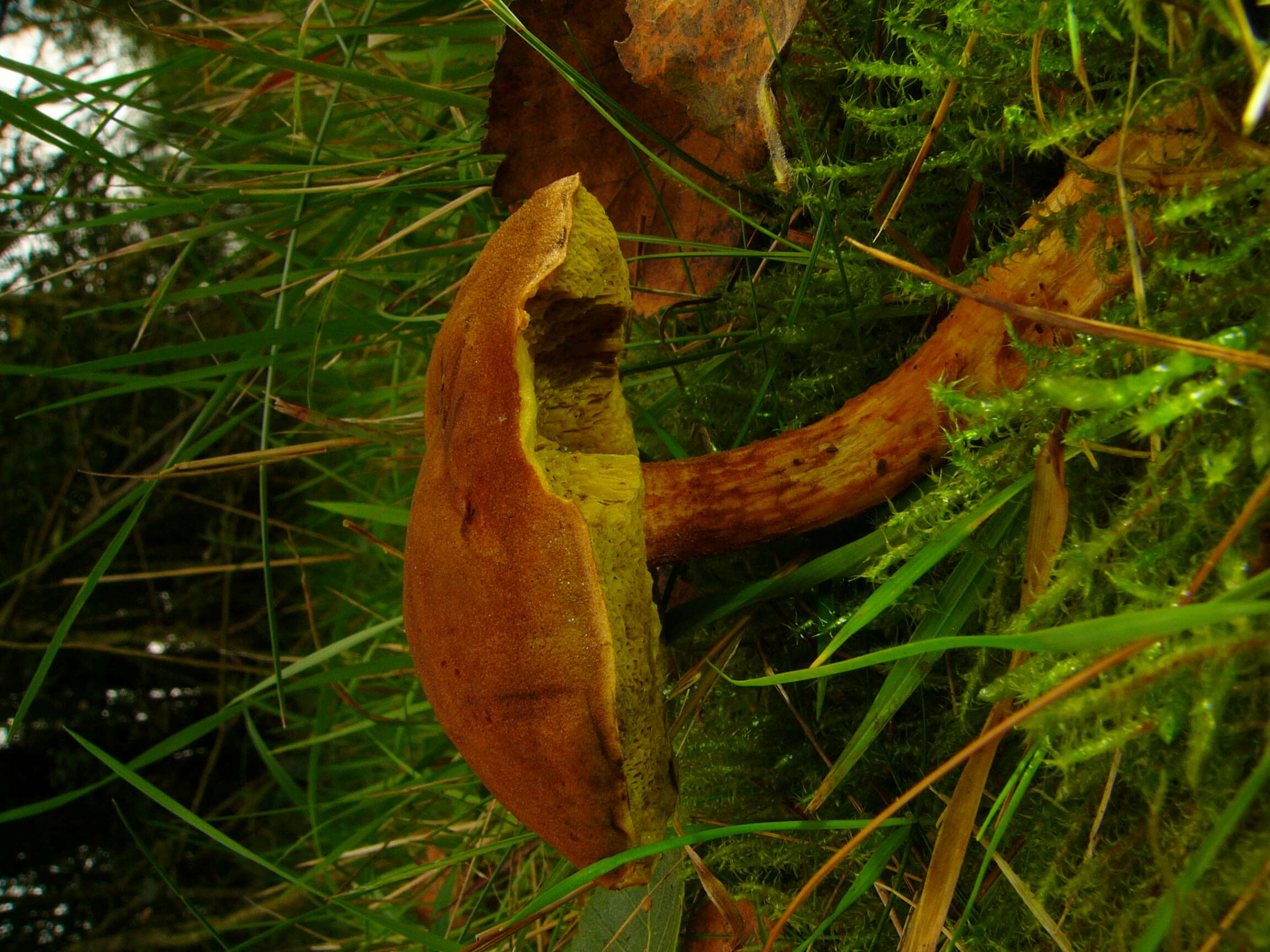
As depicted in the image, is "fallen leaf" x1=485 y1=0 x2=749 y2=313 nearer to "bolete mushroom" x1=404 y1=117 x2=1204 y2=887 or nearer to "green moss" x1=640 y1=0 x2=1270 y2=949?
"green moss" x1=640 y1=0 x2=1270 y2=949

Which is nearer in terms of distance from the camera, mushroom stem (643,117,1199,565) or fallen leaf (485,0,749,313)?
mushroom stem (643,117,1199,565)

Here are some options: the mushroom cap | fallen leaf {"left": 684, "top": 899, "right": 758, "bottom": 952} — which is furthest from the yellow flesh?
fallen leaf {"left": 684, "top": 899, "right": 758, "bottom": 952}

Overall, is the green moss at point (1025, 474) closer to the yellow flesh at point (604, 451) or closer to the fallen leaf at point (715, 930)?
the fallen leaf at point (715, 930)

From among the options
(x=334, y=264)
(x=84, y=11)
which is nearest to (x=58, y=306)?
(x=84, y=11)

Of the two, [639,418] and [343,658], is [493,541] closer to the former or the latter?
[639,418]

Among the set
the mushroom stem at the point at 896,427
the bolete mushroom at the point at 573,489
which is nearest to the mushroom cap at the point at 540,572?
the bolete mushroom at the point at 573,489

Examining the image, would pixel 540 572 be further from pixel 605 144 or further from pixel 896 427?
pixel 605 144
